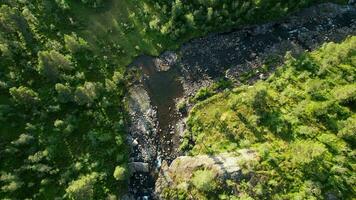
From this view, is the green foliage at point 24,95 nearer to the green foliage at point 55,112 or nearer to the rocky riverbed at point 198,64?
the green foliage at point 55,112

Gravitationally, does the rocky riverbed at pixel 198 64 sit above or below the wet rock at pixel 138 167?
above

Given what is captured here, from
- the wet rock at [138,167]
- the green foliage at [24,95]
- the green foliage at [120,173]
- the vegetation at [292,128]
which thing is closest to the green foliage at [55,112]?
the green foliage at [24,95]

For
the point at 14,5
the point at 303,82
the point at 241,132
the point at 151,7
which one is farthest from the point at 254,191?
the point at 14,5

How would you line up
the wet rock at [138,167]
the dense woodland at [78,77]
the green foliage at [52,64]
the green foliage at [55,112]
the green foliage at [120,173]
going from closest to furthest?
the green foliage at [120,173] < the green foliage at [55,112] < the dense woodland at [78,77] < the wet rock at [138,167] < the green foliage at [52,64]

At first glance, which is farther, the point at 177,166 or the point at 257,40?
the point at 257,40

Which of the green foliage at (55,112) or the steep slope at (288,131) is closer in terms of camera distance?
the steep slope at (288,131)

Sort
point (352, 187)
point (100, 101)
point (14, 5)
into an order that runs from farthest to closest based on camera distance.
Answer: point (14, 5) < point (100, 101) < point (352, 187)

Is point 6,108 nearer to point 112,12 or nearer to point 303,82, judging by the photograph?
point 112,12
